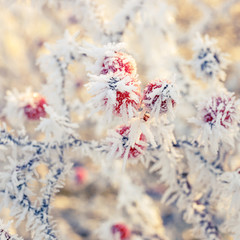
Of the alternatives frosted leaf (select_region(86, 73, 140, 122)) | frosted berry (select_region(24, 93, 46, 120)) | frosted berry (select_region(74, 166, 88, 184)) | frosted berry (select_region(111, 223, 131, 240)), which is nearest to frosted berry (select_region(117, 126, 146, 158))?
frosted leaf (select_region(86, 73, 140, 122))

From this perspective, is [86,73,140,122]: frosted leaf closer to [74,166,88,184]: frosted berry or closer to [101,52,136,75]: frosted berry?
[101,52,136,75]: frosted berry

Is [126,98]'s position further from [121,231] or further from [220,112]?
[121,231]

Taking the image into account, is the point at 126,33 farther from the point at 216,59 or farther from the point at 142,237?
the point at 142,237

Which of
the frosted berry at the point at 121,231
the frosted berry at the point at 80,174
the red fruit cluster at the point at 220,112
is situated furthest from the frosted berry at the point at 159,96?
the frosted berry at the point at 80,174

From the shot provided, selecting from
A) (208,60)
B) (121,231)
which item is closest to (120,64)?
(208,60)

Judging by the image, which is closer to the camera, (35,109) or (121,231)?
(35,109)

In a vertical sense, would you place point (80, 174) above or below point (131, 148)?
above
